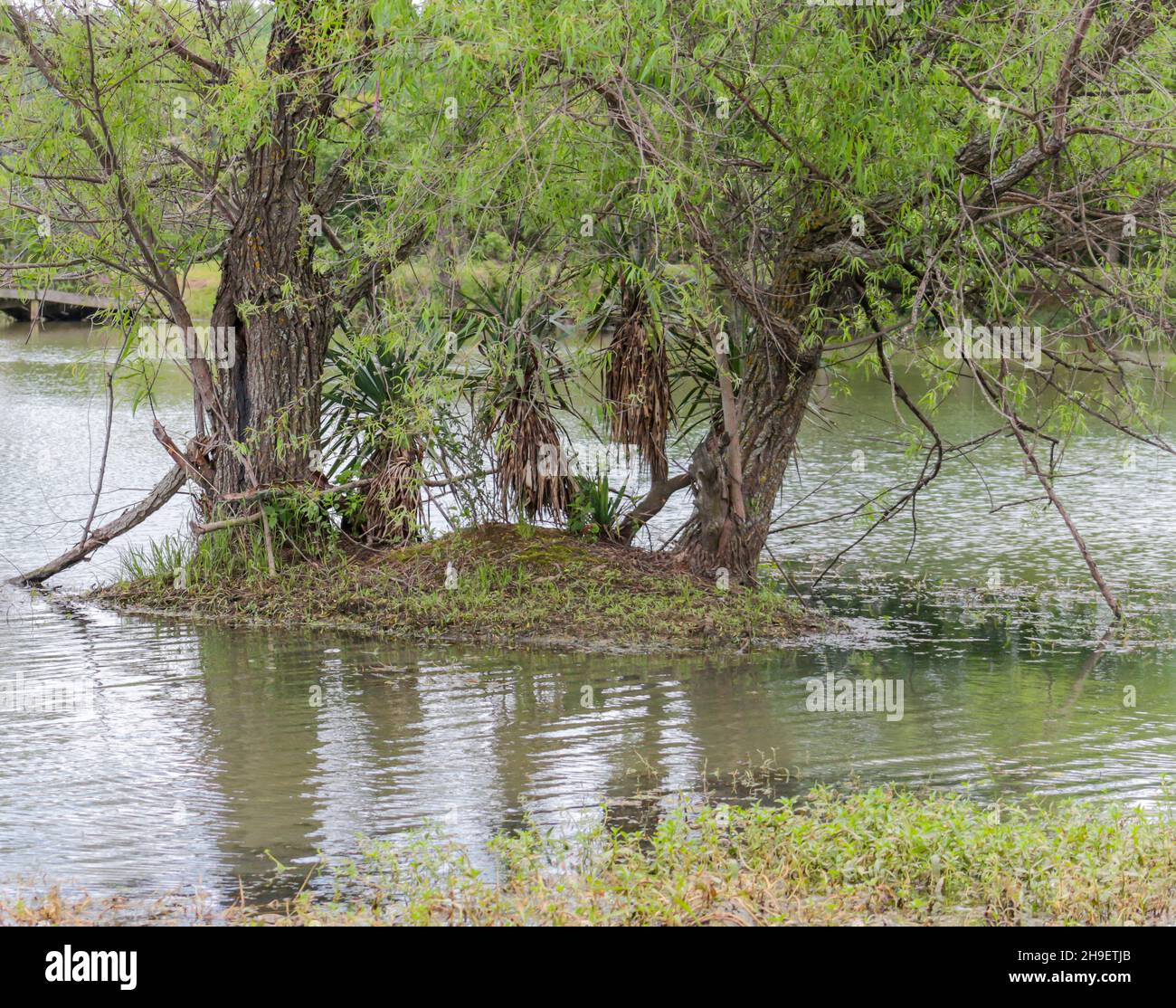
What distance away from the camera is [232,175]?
10.7 m

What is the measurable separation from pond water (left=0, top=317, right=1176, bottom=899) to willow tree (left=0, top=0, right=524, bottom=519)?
6.84ft

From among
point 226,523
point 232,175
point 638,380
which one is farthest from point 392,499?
point 232,175

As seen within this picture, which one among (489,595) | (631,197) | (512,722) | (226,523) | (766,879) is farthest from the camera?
(226,523)

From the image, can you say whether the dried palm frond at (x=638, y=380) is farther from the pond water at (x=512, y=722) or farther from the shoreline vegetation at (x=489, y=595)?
the pond water at (x=512, y=722)

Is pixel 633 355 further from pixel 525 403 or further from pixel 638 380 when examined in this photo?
pixel 525 403

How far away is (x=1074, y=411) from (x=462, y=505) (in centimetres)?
464

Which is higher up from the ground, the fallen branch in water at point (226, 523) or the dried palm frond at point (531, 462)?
the dried palm frond at point (531, 462)

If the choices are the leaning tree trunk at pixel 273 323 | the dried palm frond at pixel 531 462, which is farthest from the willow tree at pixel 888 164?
the leaning tree trunk at pixel 273 323

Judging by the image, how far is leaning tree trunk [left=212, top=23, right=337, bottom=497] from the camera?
10523mm

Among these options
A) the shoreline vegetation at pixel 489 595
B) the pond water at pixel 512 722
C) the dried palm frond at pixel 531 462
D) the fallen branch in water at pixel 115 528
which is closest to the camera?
the pond water at pixel 512 722

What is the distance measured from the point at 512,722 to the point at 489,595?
2.17 metres

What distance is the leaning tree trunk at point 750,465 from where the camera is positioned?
10461mm

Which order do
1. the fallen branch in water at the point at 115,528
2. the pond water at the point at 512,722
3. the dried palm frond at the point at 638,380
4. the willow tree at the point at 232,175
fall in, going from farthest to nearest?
1. the fallen branch in water at the point at 115,528
2. the dried palm frond at the point at 638,380
3. the willow tree at the point at 232,175
4. the pond water at the point at 512,722

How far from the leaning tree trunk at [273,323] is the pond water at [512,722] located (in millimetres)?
1522
